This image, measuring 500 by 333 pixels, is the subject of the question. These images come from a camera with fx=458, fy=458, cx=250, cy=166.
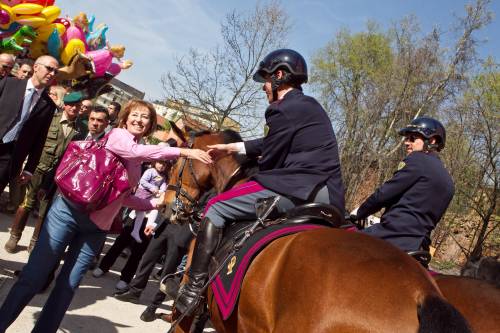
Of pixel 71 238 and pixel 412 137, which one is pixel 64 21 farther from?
pixel 412 137

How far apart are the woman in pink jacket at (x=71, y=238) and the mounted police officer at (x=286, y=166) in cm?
→ 54

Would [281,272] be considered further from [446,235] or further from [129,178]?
[446,235]

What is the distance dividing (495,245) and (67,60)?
22.6m

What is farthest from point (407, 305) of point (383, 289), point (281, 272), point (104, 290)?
point (104, 290)

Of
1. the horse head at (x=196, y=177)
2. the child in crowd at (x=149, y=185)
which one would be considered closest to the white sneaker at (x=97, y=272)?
the child in crowd at (x=149, y=185)

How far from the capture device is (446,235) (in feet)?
76.7

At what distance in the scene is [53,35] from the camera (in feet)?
26.9

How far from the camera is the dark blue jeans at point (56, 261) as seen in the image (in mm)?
3660

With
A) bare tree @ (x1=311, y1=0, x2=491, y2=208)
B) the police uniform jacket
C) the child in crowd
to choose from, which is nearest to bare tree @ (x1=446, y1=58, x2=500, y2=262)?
bare tree @ (x1=311, y1=0, x2=491, y2=208)

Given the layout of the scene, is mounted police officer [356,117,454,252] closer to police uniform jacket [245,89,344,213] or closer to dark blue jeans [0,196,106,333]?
police uniform jacket [245,89,344,213]

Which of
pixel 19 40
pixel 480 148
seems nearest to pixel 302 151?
pixel 19 40

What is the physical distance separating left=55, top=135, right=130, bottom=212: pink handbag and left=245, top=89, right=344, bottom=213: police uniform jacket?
1.17 metres

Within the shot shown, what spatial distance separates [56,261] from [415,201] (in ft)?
10.1

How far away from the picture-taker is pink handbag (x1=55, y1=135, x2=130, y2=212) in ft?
11.8
